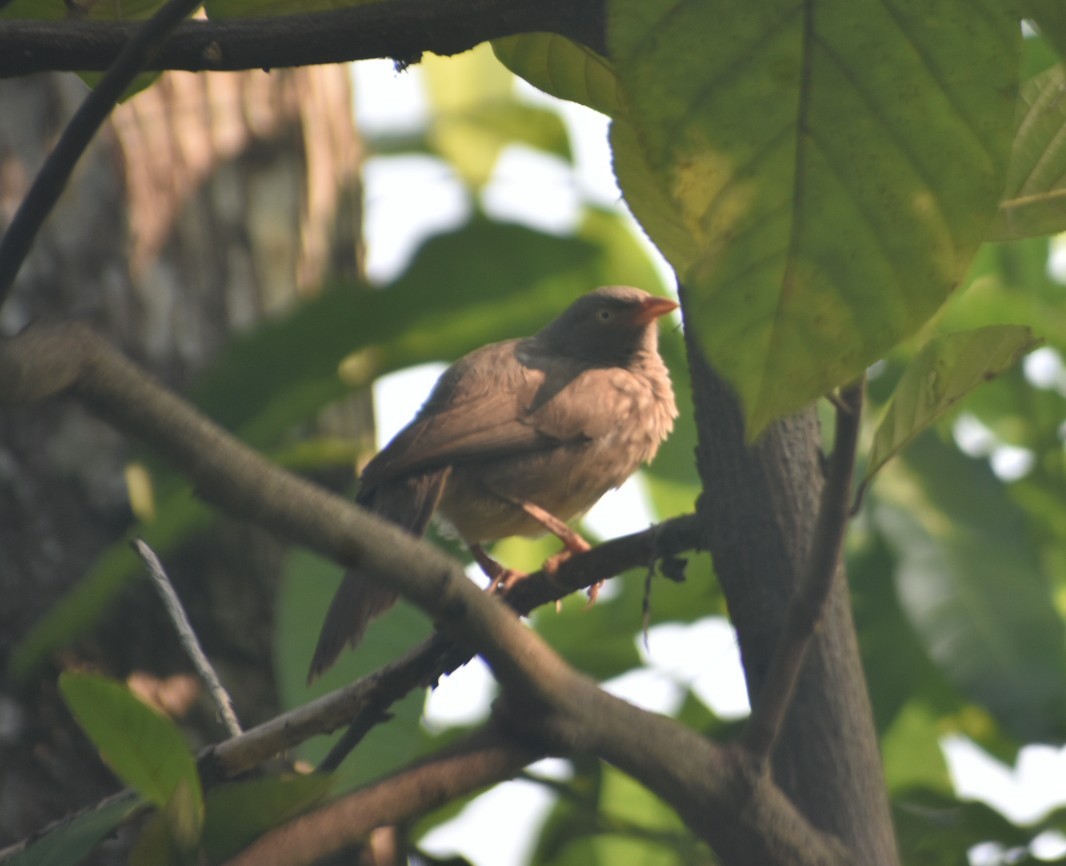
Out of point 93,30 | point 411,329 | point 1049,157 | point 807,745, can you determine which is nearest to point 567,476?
point 411,329

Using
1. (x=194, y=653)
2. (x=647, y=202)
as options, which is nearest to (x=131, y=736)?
(x=194, y=653)

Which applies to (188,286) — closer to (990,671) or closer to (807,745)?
(990,671)

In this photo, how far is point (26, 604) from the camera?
4.41 meters

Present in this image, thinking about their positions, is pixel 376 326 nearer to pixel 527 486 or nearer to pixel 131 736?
pixel 527 486

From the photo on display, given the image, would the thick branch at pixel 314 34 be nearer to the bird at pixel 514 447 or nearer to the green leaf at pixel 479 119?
the bird at pixel 514 447

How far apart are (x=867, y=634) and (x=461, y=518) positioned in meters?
1.51

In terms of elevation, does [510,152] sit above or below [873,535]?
above

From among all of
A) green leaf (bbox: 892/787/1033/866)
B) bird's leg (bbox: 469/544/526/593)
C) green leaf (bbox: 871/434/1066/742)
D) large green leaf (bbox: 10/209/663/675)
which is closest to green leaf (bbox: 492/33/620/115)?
green leaf (bbox: 892/787/1033/866)

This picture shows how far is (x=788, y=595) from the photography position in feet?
6.07

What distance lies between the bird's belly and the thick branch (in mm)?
3132

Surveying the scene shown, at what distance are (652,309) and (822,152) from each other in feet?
14.0

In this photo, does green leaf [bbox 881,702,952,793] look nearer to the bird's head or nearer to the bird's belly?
the bird's belly

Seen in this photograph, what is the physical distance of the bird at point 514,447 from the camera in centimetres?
413

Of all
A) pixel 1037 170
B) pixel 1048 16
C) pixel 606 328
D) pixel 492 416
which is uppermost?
pixel 1048 16
